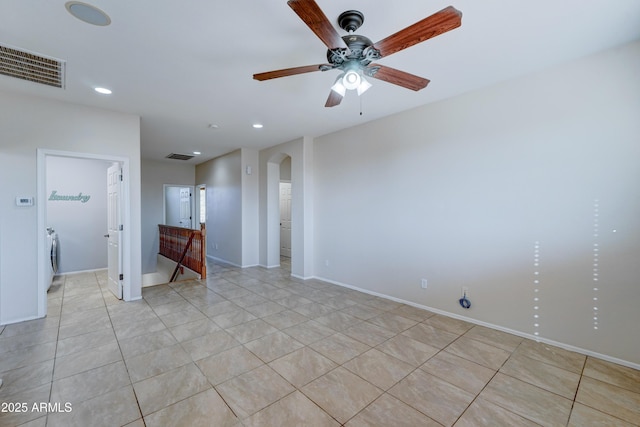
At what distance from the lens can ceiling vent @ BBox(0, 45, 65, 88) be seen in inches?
97.2

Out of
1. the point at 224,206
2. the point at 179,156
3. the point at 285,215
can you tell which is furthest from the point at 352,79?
the point at 179,156

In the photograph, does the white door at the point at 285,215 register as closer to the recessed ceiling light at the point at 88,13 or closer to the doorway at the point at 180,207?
the doorway at the point at 180,207

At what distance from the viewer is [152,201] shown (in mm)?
7680

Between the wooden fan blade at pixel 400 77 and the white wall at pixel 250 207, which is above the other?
the wooden fan blade at pixel 400 77

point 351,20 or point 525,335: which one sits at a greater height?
point 351,20

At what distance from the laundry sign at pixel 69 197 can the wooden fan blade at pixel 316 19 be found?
6.52 metres

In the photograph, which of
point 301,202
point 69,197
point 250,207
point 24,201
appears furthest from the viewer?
point 250,207

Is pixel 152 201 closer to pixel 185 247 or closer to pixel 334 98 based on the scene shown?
pixel 185 247

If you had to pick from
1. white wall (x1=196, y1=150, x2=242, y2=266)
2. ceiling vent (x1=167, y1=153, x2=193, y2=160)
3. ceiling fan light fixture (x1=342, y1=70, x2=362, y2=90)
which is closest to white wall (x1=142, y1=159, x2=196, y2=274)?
ceiling vent (x1=167, y1=153, x2=193, y2=160)

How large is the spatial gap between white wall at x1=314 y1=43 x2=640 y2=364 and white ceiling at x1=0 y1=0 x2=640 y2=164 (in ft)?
1.11

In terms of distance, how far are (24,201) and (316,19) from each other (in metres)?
4.07

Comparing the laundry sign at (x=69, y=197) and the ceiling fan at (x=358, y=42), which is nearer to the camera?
the ceiling fan at (x=358, y=42)

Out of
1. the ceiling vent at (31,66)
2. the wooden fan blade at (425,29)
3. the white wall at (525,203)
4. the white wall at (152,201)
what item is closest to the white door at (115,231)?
the ceiling vent at (31,66)

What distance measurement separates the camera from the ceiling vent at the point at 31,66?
2.47 meters
